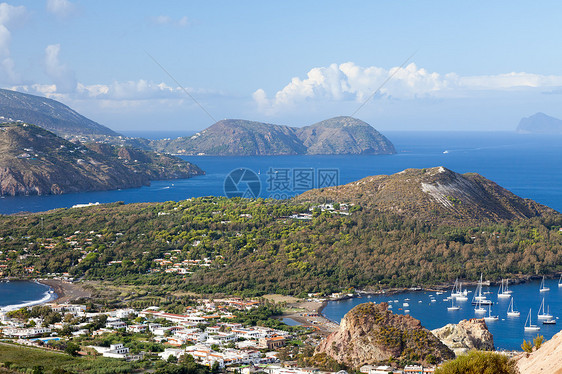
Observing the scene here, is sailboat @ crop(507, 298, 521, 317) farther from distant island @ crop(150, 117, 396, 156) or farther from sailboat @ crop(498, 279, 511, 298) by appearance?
distant island @ crop(150, 117, 396, 156)

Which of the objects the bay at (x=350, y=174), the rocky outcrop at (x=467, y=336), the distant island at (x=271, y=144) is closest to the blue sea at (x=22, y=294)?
the rocky outcrop at (x=467, y=336)

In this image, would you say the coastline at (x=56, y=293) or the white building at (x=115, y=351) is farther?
the coastline at (x=56, y=293)

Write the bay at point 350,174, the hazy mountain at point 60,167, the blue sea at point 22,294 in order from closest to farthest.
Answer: the blue sea at point 22,294
the bay at point 350,174
the hazy mountain at point 60,167

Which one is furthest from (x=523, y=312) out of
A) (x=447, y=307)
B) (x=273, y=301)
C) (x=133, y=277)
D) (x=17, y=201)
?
(x=17, y=201)

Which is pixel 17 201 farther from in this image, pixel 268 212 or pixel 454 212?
pixel 454 212

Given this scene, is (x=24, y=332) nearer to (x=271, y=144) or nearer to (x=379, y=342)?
(x=379, y=342)

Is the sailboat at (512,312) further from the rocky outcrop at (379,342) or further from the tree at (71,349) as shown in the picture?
the tree at (71,349)
